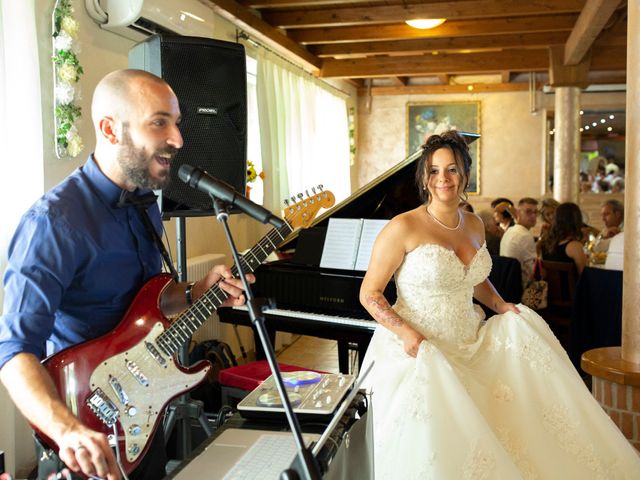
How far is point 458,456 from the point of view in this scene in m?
2.29

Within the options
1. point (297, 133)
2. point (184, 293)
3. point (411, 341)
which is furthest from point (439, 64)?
point (184, 293)

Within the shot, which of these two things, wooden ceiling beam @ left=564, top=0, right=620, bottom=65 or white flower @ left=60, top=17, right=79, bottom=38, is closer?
white flower @ left=60, top=17, right=79, bottom=38

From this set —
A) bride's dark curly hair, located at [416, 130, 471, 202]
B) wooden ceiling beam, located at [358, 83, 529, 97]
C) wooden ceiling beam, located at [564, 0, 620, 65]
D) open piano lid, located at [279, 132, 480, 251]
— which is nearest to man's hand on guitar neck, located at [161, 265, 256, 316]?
bride's dark curly hair, located at [416, 130, 471, 202]

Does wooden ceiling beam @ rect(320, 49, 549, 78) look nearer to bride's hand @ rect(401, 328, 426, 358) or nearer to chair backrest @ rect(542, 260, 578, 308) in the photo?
chair backrest @ rect(542, 260, 578, 308)

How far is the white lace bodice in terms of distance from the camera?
287 centimetres

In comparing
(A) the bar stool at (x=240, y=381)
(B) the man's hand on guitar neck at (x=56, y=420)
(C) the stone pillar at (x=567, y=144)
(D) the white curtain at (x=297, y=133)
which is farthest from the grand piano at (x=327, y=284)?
(C) the stone pillar at (x=567, y=144)

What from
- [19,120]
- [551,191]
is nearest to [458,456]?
[19,120]

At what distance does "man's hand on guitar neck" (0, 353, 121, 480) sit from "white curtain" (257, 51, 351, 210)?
198 inches

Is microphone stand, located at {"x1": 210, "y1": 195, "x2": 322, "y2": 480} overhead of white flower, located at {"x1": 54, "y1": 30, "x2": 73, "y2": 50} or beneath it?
beneath

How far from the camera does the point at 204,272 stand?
4938 millimetres

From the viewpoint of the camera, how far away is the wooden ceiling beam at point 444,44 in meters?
7.54

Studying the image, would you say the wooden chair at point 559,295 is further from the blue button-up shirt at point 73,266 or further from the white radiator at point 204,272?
the blue button-up shirt at point 73,266

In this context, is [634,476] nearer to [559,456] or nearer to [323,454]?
[559,456]

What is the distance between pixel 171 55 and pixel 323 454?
89.6 inches
